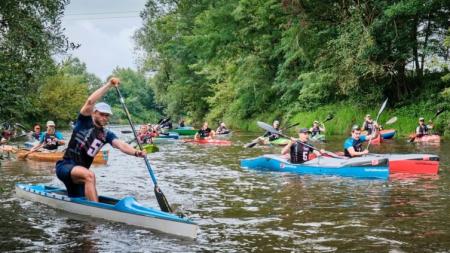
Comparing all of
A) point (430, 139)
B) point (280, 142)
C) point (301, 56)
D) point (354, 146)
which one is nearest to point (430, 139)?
point (430, 139)

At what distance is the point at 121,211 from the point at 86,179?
71 cm

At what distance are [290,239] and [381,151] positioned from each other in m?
13.3

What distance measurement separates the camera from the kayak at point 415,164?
13016mm

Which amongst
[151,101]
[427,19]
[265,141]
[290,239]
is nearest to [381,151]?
[265,141]

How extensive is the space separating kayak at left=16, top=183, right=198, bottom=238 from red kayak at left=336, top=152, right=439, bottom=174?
23.5 ft

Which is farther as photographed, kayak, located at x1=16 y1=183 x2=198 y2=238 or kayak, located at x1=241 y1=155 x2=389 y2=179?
kayak, located at x1=241 y1=155 x2=389 y2=179

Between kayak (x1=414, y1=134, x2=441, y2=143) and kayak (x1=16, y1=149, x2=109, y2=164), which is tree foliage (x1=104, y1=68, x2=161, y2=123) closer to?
kayak (x1=414, y1=134, x2=441, y2=143)

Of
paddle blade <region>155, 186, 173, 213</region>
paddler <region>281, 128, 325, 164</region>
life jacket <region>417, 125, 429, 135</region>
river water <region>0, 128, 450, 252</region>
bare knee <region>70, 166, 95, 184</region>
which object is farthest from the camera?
life jacket <region>417, 125, 429, 135</region>

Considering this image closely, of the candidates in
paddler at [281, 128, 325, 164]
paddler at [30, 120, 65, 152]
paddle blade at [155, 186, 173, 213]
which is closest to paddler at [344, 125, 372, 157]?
paddler at [281, 128, 325, 164]

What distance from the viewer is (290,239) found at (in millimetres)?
7004

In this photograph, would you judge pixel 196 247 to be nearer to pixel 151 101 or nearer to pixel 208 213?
pixel 208 213

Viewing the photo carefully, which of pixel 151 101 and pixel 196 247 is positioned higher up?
pixel 151 101

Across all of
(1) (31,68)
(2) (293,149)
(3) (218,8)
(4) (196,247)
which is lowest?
(4) (196,247)

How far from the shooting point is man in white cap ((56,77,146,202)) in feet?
25.5
